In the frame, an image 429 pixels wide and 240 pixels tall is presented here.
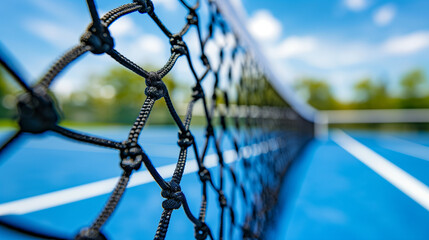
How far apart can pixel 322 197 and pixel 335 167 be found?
2.74ft

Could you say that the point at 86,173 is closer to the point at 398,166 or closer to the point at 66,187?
the point at 66,187

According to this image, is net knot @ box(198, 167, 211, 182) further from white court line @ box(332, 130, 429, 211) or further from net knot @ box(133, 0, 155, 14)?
white court line @ box(332, 130, 429, 211)

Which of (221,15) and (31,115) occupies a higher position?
(221,15)

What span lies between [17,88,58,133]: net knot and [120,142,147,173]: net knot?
0.08m

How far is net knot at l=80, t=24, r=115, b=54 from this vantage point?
201mm

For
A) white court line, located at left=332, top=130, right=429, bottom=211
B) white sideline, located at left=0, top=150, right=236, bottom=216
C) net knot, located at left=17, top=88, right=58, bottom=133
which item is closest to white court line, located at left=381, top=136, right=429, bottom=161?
white court line, located at left=332, top=130, right=429, bottom=211

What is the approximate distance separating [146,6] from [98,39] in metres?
0.10

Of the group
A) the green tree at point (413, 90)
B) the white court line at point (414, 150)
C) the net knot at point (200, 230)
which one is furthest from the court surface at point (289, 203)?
the green tree at point (413, 90)

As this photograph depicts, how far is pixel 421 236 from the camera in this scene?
0.74 metres

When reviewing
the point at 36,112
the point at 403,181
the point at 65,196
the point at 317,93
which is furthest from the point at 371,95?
the point at 36,112

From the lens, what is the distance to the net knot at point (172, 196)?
0.28 metres

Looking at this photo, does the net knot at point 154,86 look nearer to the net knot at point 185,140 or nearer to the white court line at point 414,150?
the net knot at point 185,140

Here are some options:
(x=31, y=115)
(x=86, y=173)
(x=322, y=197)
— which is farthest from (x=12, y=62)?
(x=86, y=173)

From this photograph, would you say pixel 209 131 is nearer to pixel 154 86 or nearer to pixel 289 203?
pixel 154 86
